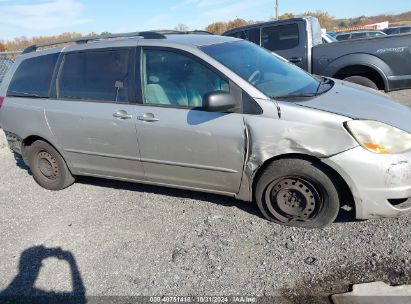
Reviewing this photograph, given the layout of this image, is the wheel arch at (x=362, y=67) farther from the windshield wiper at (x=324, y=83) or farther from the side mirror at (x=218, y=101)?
the side mirror at (x=218, y=101)

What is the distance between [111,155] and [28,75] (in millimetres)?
1613

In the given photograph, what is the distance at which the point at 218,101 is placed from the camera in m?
3.14

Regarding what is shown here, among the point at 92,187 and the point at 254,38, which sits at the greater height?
the point at 254,38

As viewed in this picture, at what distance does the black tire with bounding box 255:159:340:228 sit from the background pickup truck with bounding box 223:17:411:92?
168 inches

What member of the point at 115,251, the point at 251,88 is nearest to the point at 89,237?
the point at 115,251

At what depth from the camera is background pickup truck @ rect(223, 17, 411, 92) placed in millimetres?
6426

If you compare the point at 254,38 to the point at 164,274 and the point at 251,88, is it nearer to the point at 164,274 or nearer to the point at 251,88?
the point at 251,88

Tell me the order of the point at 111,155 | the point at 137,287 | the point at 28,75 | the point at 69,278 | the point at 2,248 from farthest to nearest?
the point at 28,75
the point at 111,155
the point at 2,248
the point at 69,278
the point at 137,287

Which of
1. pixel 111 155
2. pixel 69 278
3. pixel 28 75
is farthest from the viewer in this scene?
pixel 28 75

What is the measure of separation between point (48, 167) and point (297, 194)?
3.12 metres

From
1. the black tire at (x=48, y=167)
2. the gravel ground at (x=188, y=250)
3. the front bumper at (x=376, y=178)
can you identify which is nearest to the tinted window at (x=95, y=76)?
the black tire at (x=48, y=167)

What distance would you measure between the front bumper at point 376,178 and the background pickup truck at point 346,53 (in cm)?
412

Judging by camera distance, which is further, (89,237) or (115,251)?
(89,237)

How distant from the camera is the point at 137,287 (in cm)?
285
